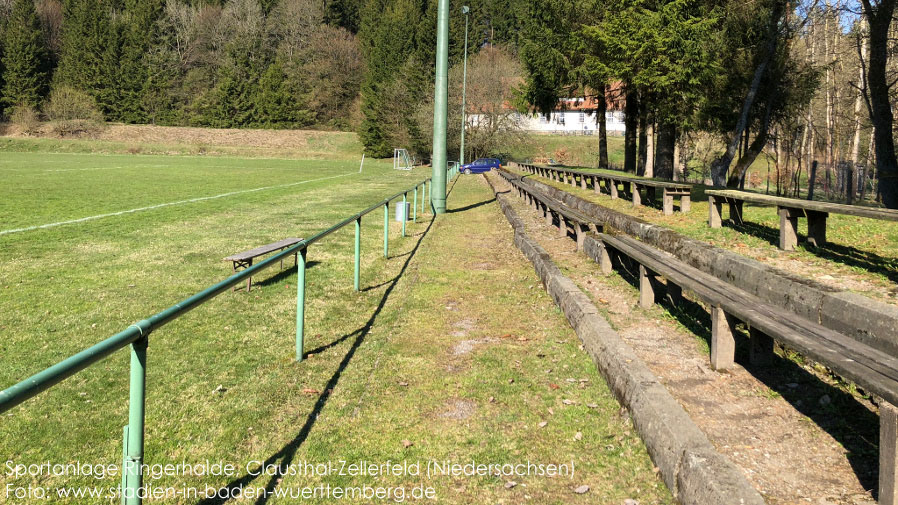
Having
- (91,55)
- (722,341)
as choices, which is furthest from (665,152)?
(91,55)

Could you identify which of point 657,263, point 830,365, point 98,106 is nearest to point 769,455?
point 830,365

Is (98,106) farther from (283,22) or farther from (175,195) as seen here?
(175,195)

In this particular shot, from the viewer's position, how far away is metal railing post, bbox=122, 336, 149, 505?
245 cm

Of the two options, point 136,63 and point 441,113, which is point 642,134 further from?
point 136,63

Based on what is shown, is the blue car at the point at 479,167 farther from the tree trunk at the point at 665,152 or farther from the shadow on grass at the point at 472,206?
the shadow on grass at the point at 472,206

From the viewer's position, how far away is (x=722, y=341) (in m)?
4.76

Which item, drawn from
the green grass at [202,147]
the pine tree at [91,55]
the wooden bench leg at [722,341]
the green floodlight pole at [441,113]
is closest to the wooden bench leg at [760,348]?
the wooden bench leg at [722,341]

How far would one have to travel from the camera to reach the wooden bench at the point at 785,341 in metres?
2.77

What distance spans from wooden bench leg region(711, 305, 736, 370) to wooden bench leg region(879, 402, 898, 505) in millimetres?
1936

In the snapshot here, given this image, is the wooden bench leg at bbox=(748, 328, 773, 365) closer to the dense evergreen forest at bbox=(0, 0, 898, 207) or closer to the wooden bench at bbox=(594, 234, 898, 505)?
the wooden bench at bbox=(594, 234, 898, 505)

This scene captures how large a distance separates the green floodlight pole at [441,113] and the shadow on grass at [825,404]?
38.9 feet

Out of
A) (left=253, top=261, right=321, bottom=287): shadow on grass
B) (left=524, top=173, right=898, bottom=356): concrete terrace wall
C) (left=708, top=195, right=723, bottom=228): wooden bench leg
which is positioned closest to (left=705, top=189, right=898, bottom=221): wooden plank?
(left=708, top=195, right=723, bottom=228): wooden bench leg

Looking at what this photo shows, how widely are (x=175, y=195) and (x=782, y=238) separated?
1799 cm

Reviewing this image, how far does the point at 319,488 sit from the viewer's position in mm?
3398
